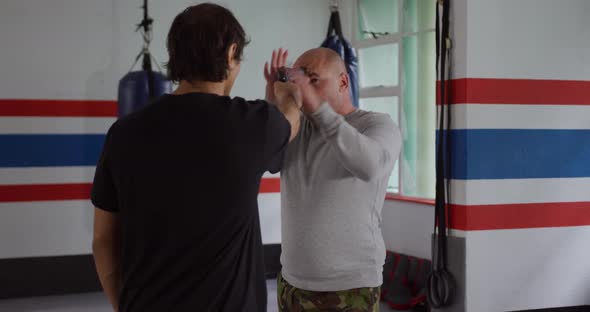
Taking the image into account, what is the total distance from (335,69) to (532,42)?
118 inches

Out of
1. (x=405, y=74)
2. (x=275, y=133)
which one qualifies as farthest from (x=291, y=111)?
(x=405, y=74)

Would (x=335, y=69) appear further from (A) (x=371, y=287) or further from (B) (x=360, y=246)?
(A) (x=371, y=287)

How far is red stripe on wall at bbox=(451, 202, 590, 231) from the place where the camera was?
4.73 meters

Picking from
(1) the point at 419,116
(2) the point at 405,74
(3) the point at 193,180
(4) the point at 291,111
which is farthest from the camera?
(2) the point at 405,74

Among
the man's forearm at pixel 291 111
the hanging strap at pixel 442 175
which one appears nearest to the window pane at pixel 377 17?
the hanging strap at pixel 442 175

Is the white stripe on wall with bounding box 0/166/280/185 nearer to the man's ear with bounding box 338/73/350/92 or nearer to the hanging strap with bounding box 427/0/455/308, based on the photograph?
the hanging strap with bounding box 427/0/455/308

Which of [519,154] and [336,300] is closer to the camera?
[336,300]

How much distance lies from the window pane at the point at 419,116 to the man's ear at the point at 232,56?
456 centimetres

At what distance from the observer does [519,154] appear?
4.86m

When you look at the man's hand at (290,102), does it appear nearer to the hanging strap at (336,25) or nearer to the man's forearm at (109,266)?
the man's forearm at (109,266)

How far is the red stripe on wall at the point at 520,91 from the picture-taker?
4.70m

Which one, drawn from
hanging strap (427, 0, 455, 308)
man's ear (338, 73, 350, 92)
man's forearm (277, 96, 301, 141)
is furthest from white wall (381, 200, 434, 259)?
man's forearm (277, 96, 301, 141)

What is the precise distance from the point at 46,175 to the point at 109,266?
478 centimetres

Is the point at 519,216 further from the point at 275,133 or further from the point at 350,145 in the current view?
the point at 275,133
